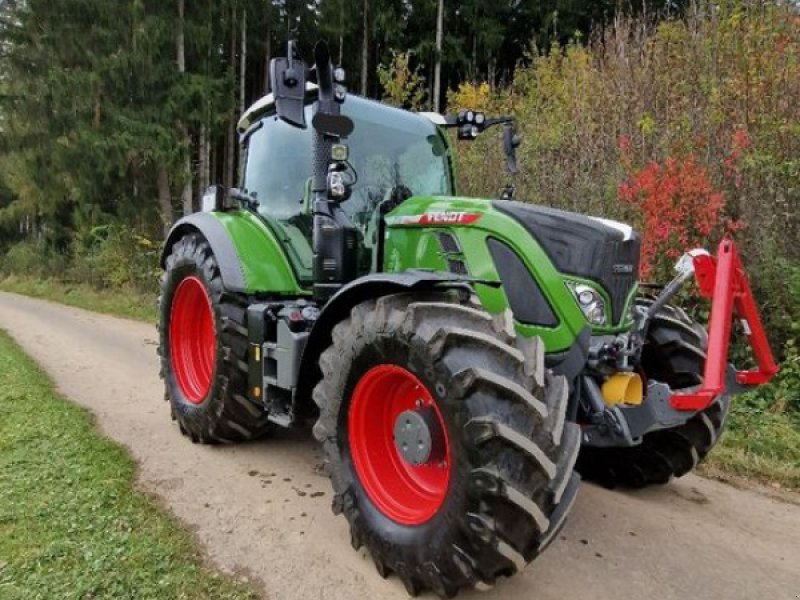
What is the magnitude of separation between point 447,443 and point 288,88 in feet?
6.13

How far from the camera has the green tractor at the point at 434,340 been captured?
2344mm

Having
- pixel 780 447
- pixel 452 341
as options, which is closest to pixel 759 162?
pixel 780 447

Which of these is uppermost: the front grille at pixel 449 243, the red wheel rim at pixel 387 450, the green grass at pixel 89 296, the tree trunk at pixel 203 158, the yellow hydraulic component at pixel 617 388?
the tree trunk at pixel 203 158

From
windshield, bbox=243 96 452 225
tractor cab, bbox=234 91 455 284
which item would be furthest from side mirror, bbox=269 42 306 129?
windshield, bbox=243 96 452 225

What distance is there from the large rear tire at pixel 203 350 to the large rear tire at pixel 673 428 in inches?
88.4

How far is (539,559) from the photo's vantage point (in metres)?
2.89

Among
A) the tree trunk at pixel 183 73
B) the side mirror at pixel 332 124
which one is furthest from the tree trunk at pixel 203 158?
the side mirror at pixel 332 124

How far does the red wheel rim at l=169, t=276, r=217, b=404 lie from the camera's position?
4832 mm

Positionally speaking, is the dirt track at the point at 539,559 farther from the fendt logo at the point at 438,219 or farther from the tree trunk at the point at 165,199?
the tree trunk at the point at 165,199

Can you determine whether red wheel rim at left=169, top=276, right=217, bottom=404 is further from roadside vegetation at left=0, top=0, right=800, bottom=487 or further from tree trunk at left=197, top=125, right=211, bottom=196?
tree trunk at left=197, top=125, right=211, bottom=196

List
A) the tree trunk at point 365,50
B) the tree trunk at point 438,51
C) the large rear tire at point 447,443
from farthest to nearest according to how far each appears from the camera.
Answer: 1. the tree trunk at point 365,50
2. the tree trunk at point 438,51
3. the large rear tire at point 447,443

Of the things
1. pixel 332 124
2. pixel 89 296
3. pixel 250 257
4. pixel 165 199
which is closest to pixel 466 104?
pixel 165 199

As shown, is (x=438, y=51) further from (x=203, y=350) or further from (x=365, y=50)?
(x=203, y=350)

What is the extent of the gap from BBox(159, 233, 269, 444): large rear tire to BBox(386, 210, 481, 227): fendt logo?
123 centimetres
